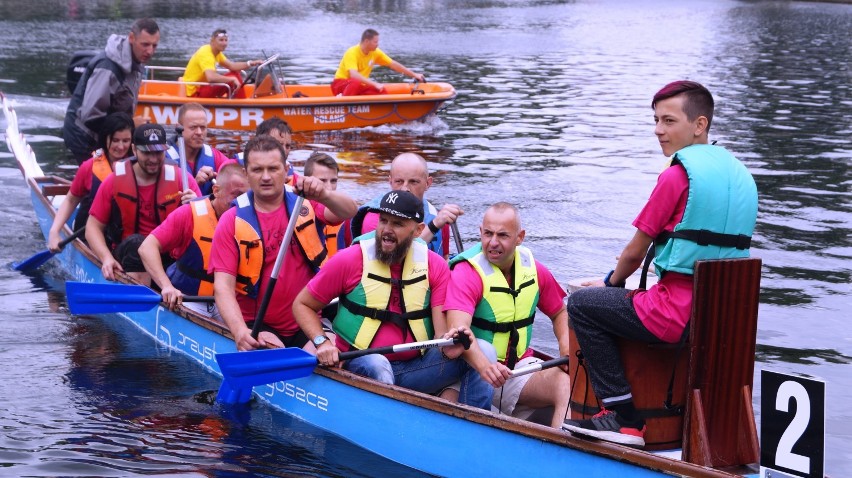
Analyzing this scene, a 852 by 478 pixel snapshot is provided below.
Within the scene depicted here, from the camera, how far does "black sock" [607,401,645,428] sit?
17.1 feet

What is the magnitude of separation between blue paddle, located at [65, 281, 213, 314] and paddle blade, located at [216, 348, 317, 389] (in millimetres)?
1444

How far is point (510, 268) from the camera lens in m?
6.28

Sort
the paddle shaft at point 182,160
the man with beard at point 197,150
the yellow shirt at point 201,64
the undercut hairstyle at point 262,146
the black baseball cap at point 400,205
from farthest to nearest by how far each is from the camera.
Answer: the yellow shirt at point 201,64 → the man with beard at point 197,150 → the paddle shaft at point 182,160 → the undercut hairstyle at point 262,146 → the black baseball cap at point 400,205

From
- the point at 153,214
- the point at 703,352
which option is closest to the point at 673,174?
the point at 703,352

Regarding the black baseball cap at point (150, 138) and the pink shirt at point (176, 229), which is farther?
the black baseball cap at point (150, 138)

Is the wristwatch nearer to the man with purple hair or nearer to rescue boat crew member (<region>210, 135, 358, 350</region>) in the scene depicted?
rescue boat crew member (<region>210, 135, 358, 350</region>)

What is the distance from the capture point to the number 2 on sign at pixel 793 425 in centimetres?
445

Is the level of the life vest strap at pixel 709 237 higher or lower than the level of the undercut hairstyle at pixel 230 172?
higher

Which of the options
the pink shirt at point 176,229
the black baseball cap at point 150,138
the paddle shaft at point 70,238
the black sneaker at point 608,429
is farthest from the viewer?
the paddle shaft at point 70,238

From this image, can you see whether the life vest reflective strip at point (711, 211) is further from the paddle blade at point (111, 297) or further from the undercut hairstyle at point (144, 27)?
the undercut hairstyle at point (144, 27)

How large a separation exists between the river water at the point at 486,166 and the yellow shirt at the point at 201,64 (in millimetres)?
1818

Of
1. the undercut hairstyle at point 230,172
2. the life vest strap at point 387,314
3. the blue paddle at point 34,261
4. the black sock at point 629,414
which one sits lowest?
the blue paddle at point 34,261

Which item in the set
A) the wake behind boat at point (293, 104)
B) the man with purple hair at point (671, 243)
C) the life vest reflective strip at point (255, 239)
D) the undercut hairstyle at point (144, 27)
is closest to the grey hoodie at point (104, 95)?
the undercut hairstyle at point (144, 27)

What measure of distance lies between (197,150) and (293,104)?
25.5ft
